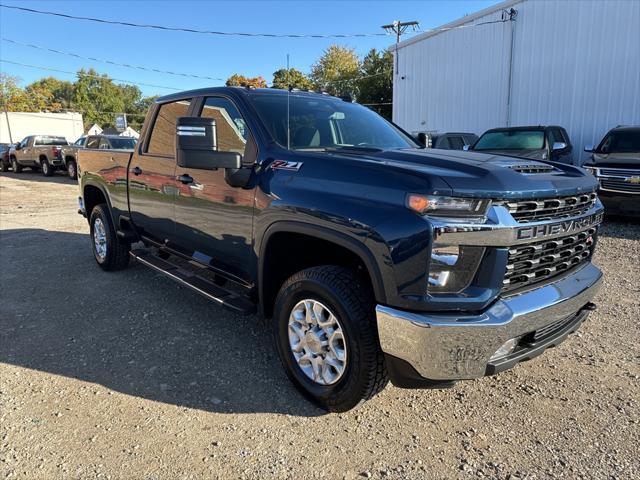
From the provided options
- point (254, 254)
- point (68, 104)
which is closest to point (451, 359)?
point (254, 254)

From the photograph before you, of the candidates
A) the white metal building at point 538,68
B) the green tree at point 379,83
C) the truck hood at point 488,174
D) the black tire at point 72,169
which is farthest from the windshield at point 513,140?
the green tree at point 379,83

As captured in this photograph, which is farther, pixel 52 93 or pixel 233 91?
pixel 52 93

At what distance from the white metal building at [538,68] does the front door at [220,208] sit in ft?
44.1

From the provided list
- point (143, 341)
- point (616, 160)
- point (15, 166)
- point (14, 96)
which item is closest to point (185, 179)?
point (143, 341)

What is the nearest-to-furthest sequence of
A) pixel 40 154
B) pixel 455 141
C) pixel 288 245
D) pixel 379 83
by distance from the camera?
pixel 288 245, pixel 455 141, pixel 40 154, pixel 379 83

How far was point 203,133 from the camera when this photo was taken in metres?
3.08

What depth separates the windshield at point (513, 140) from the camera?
1067 cm

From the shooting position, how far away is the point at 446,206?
2334 millimetres

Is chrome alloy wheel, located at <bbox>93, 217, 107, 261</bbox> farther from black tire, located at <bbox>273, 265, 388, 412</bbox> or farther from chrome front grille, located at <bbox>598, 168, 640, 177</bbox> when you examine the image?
chrome front grille, located at <bbox>598, 168, 640, 177</bbox>

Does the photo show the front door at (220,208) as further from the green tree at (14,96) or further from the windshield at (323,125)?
the green tree at (14,96)

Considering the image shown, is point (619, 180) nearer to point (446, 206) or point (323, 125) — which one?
point (323, 125)

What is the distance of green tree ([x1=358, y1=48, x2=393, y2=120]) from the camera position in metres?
42.5

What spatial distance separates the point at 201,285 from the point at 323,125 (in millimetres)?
1603

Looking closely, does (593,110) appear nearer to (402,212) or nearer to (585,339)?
(585,339)
